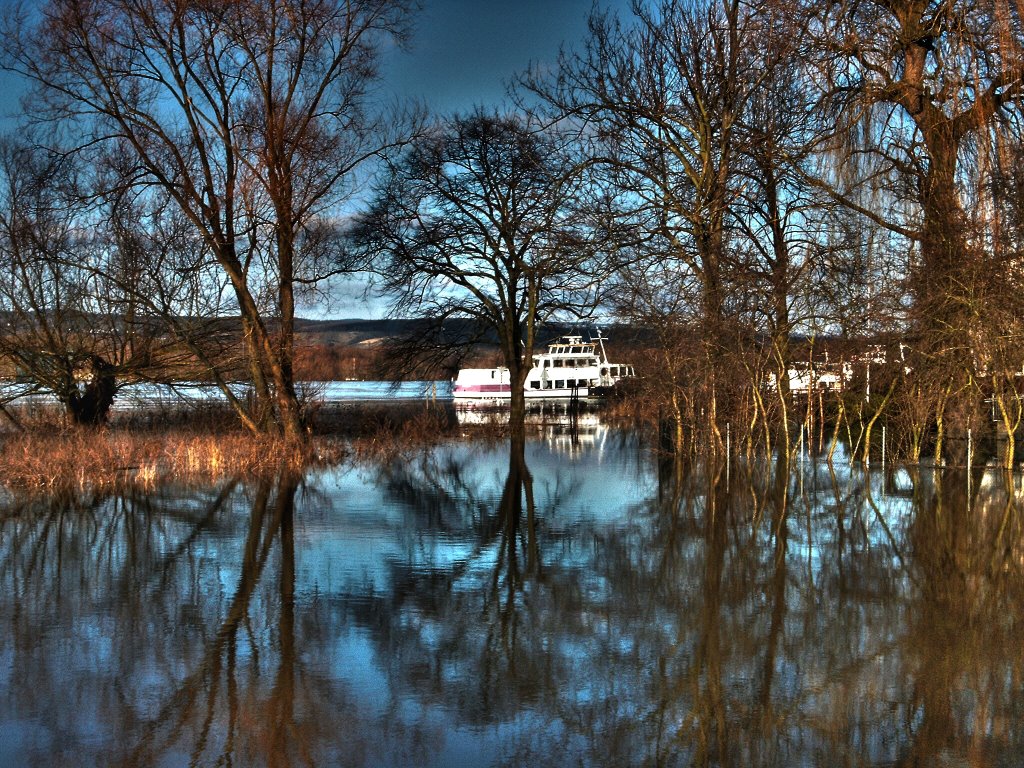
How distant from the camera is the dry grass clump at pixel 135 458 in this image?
17750 millimetres

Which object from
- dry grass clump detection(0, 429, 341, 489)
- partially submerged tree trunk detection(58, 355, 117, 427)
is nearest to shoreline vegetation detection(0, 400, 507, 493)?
dry grass clump detection(0, 429, 341, 489)

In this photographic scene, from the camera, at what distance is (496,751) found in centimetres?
545

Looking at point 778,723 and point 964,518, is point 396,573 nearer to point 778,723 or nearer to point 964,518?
point 778,723

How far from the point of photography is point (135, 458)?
66.9 feet

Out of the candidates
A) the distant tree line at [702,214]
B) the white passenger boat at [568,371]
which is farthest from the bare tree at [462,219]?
the white passenger boat at [568,371]

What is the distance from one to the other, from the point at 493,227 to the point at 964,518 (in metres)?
21.1

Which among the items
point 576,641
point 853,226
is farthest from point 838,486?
point 576,641

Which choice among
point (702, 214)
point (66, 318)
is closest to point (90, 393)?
point (66, 318)

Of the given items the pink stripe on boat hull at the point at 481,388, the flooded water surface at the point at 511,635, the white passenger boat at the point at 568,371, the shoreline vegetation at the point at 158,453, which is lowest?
the flooded water surface at the point at 511,635

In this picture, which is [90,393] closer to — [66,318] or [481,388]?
[66,318]

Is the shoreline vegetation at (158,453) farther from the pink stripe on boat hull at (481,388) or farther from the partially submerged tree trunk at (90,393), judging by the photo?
the pink stripe on boat hull at (481,388)

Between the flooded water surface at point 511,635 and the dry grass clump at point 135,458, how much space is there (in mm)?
3341

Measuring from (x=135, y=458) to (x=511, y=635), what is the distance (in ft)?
47.2

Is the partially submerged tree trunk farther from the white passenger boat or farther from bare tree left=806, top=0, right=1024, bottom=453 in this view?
the white passenger boat
